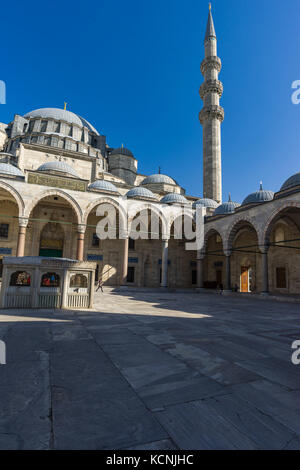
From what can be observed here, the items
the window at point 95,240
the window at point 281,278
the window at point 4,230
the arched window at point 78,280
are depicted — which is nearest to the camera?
the arched window at point 78,280

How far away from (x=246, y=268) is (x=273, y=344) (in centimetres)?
2168

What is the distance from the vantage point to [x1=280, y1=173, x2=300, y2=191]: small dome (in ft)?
62.4

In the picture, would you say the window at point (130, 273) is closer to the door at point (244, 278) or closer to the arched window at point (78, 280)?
the door at point (244, 278)

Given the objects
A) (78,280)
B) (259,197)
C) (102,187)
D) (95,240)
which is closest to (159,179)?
(102,187)

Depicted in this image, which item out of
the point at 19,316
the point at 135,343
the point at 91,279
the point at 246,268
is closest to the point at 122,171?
the point at 246,268

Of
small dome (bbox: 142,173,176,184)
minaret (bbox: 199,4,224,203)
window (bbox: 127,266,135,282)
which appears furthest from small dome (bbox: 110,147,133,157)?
window (bbox: 127,266,135,282)

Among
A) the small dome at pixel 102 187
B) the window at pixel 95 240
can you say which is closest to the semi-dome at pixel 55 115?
the small dome at pixel 102 187

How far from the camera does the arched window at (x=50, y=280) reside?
8.19 metres

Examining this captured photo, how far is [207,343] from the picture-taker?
4.47m

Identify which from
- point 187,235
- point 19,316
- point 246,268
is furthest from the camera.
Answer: point 187,235

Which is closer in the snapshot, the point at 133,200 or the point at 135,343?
the point at 135,343

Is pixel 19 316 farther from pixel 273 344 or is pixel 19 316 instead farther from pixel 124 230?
pixel 124 230

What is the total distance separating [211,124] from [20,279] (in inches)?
1199

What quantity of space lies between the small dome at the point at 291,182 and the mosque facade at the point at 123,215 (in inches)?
3.7
